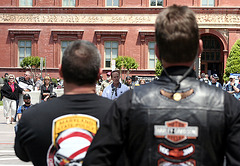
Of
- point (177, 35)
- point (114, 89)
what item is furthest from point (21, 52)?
point (177, 35)

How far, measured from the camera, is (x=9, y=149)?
35.9 feet

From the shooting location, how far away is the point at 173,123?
2.28 m

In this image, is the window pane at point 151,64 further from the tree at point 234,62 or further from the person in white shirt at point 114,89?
the person in white shirt at point 114,89

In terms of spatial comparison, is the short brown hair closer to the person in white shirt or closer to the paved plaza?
the paved plaza

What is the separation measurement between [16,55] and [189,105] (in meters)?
42.3

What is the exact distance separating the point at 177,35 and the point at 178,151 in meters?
0.66

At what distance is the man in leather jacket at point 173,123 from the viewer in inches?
89.7

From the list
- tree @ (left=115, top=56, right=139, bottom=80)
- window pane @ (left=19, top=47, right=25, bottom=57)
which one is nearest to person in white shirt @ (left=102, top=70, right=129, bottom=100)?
tree @ (left=115, top=56, right=139, bottom=80)

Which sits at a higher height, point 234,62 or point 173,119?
point 234,62

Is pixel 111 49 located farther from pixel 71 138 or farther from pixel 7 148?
pixel 71 138

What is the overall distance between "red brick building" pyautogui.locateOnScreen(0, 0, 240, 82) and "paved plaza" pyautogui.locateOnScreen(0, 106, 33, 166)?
25.7 metres

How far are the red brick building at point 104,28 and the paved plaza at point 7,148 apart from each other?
1012 inches

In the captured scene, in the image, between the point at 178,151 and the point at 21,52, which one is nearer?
the point at 178,151

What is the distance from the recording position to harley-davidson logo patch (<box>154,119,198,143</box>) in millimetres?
2273
